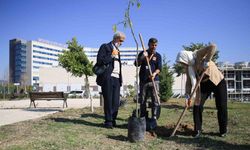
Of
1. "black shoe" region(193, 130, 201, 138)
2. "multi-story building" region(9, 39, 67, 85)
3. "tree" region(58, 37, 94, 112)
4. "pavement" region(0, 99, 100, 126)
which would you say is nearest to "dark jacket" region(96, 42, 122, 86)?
"black shoe" region(193, 130, 201, 138)

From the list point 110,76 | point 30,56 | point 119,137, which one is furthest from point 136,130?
→ point 30,56

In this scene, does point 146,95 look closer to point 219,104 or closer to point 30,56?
point 219,104

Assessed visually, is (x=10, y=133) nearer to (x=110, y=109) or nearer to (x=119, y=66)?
(x=110, y=109)

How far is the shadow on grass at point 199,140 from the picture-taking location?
4.91 meters

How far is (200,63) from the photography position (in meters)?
5.69

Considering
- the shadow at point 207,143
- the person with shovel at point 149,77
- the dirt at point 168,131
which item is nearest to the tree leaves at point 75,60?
the person with shovel at point 149,77

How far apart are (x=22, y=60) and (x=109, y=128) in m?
147

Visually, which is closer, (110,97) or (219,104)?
(219,104)

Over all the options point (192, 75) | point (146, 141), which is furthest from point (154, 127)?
point (192, 75)

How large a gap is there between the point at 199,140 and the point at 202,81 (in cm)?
118

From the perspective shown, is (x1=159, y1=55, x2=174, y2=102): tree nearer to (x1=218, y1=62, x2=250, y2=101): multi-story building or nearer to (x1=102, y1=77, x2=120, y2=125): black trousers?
(x1=102, y1=77, x2=120, y2=125): black trousers

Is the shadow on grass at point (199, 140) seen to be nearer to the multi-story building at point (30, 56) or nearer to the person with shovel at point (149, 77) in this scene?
the person with shovel at point (149, 77)

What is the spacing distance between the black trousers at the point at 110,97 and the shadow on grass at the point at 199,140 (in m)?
1.20

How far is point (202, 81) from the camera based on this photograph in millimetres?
5840
